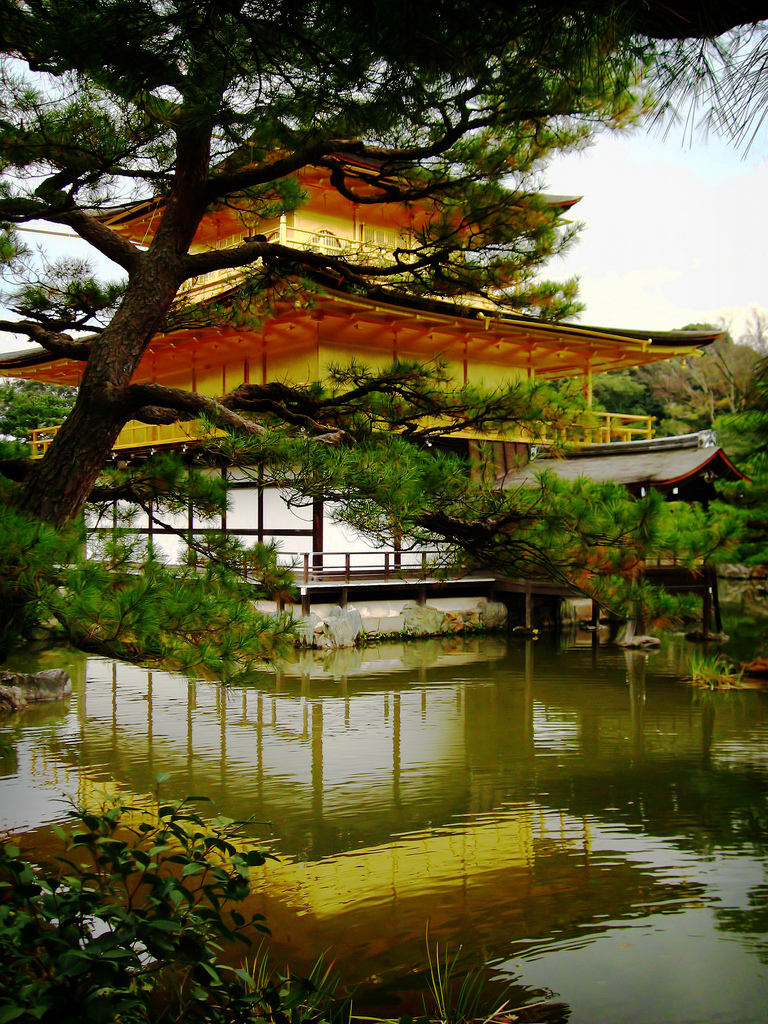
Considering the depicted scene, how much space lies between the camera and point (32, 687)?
25.8ft

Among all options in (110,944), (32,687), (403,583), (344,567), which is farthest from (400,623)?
(110,944)

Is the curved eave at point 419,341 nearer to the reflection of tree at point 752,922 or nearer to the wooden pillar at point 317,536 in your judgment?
the wooden pillar at point 317,536

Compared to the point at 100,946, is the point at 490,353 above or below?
above

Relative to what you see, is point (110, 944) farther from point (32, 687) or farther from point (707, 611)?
point (707, 611)

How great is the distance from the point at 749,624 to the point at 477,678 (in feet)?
23.7

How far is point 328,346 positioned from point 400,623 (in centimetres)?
416

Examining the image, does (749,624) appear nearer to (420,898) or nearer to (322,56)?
(420,898)

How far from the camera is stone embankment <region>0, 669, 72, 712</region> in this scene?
24.2 ft

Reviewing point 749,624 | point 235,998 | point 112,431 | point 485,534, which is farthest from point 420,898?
point 749,624

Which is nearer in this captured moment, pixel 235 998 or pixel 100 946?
pixel 100 946

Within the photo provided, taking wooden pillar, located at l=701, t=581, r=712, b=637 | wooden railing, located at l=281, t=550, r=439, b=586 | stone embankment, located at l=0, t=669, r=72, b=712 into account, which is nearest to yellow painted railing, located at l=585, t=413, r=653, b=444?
wooden pillar, located at l=701, t=581, r=712, b=637

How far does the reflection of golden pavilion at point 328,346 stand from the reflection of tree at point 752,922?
7.64 metres

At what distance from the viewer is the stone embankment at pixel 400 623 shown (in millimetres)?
11086

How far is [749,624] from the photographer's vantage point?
14133mm
